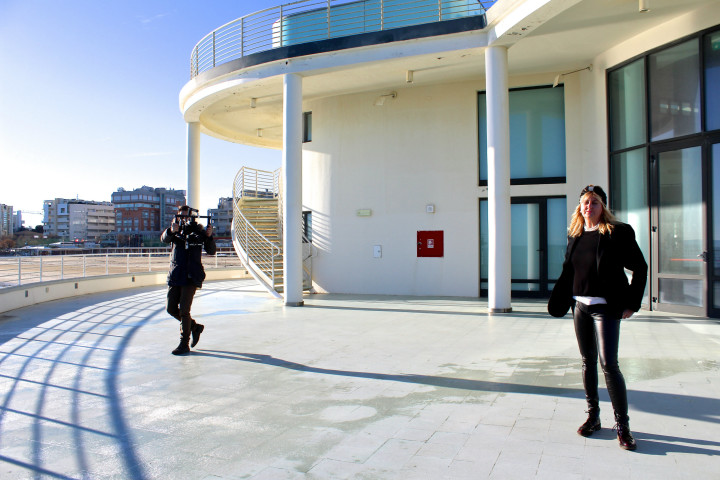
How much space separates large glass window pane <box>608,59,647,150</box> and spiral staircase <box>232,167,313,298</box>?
783 centimetres

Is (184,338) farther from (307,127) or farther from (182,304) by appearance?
(307,127)

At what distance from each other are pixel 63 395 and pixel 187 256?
2.08m

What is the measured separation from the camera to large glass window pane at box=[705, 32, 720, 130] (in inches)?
324

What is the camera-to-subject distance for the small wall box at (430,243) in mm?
12617

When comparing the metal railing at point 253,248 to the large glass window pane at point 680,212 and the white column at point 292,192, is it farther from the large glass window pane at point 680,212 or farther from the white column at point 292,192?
the large glass window pane at point 680,212

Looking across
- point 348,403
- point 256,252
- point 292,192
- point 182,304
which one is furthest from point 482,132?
point 348,403

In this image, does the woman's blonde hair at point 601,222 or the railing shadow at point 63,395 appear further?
the woman's blonde hair at point 601,222

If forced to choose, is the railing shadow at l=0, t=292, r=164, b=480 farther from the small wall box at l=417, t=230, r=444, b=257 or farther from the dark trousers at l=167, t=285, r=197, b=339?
the small wall box at l=417, t=230, r=444, b=257

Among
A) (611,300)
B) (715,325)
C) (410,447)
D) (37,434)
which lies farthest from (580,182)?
(37,434)

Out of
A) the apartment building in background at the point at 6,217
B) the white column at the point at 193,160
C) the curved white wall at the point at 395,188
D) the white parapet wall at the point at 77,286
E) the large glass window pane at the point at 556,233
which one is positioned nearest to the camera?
the white parapet wall at the point at 77,286

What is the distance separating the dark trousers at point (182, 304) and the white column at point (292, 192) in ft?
15.6

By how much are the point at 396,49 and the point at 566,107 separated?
4276mm

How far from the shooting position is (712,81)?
8.29 meters

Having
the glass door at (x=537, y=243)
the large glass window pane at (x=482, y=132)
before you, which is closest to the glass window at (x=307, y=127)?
the large glass window pane at (x=482, y=132)
